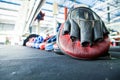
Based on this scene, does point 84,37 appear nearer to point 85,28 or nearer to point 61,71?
point 85,28

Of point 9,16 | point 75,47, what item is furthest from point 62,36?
point 9,16

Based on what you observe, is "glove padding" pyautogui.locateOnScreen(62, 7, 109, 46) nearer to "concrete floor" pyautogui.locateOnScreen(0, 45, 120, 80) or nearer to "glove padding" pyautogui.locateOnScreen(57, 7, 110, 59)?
"glove padding" pyautogui.locateOnScreen(57, 7, 110, 59)

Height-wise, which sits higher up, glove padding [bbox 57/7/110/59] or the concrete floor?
glove padding [bbox 57/7/110/59]

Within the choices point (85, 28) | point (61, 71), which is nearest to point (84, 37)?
point (85, 28)

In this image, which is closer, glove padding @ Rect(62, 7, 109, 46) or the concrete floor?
the concrete floor

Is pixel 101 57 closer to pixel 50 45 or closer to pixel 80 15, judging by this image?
pixel 80 15

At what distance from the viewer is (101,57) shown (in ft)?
3.44

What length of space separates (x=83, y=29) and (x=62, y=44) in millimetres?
224

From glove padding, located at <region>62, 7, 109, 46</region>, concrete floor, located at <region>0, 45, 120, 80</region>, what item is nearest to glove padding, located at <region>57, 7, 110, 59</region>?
glove padding, located at <region>62, 7, 109, 46</region>

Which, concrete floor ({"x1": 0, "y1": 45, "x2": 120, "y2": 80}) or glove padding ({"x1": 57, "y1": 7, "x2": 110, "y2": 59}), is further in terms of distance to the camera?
glove padding ({"x1": 57, "y1": 7, "x2": 110, "y2": 59})

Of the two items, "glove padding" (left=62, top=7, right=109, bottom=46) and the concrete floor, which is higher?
"glove padding" (left=62, top=7, right=109, bottom=46)

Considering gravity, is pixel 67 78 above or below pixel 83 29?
below

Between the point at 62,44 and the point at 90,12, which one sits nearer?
the point at 62,44

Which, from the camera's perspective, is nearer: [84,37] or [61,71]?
[61,71]
